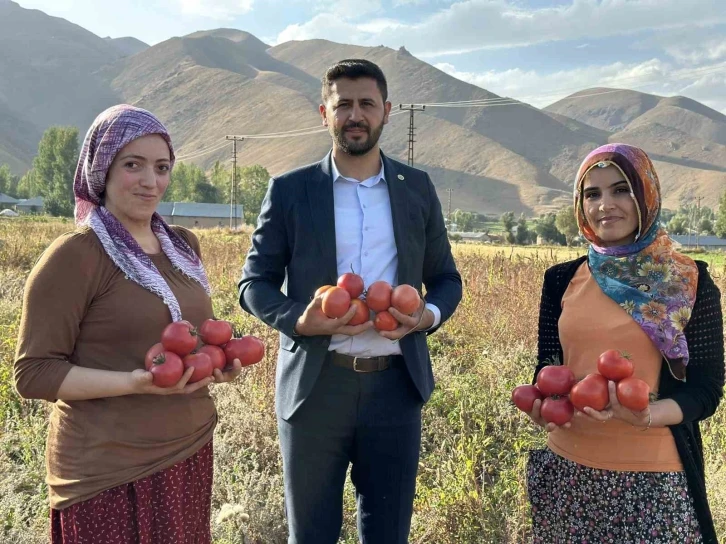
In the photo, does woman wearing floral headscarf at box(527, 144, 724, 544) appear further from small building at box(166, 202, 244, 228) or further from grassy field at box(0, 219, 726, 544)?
small building at box(166, 202, 244, 228)

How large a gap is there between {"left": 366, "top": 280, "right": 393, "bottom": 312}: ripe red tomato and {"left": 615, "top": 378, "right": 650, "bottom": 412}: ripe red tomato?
882 millimetres

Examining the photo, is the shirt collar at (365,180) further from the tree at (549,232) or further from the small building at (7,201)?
the small building at (7,201)

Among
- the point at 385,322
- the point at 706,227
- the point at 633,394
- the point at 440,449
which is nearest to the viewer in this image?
the point at 633,394

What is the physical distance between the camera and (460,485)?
3.25m

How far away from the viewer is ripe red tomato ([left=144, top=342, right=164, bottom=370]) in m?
1.91

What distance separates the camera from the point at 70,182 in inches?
2709

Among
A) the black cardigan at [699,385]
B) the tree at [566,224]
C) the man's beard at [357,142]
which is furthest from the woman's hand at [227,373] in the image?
the tree at [566,224]

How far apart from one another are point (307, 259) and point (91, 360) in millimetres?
898

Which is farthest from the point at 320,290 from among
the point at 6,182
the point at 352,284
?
the point at 6,182

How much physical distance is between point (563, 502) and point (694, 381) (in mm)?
690

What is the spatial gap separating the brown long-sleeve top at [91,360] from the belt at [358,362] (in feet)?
2.10

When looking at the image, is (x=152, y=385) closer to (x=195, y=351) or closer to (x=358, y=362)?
(x=195, y=351)

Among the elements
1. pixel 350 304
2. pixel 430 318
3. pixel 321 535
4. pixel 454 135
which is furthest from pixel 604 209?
pixel 454 135

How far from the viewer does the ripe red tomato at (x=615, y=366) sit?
6.72 ft
